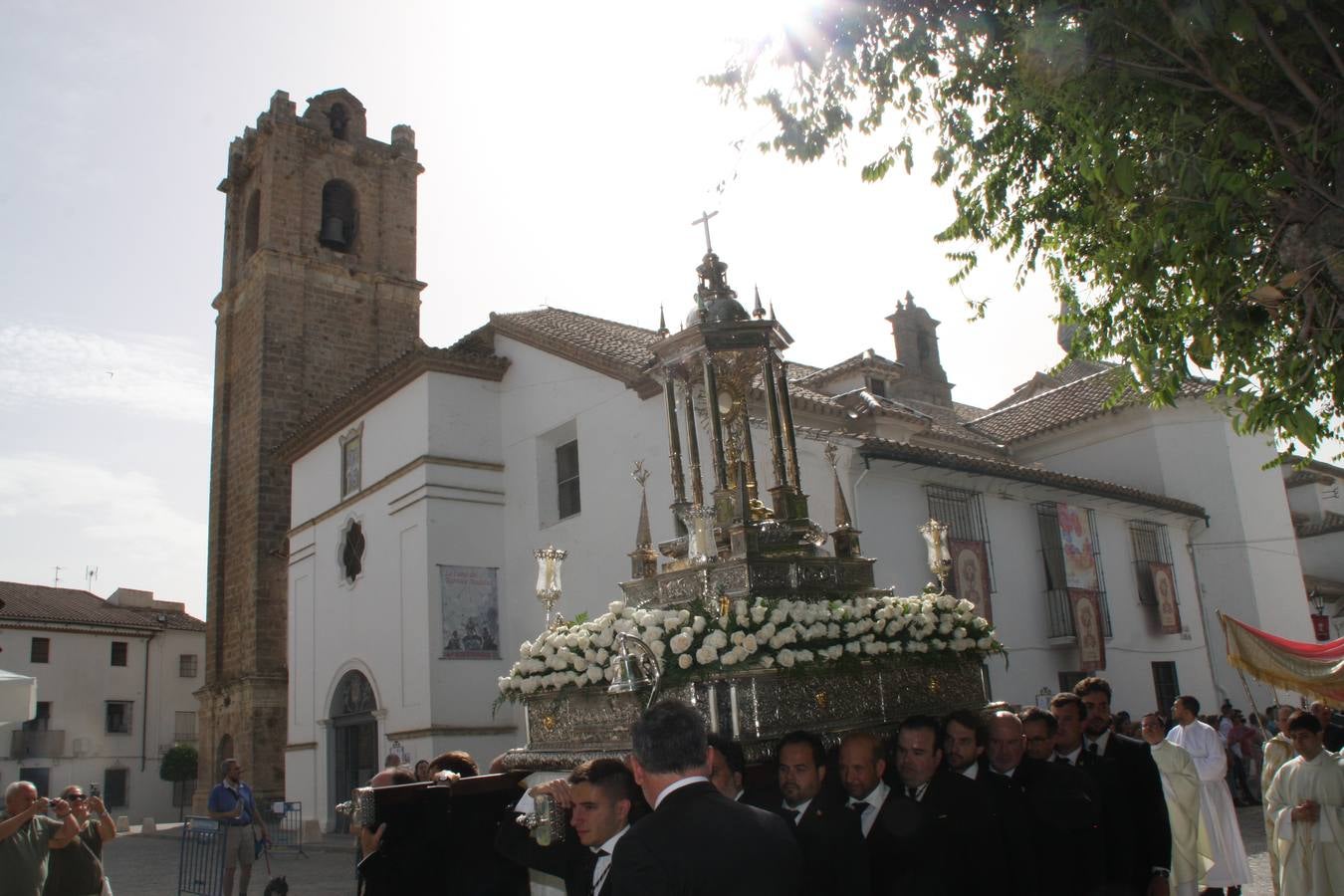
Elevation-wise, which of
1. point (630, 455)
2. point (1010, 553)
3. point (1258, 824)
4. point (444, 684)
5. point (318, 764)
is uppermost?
point (630, 455)

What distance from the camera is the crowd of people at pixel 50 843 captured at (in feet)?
21.3

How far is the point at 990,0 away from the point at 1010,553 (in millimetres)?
13380

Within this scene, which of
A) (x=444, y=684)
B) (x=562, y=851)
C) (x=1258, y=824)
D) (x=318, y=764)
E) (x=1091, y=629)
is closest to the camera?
(x=562, y=851)

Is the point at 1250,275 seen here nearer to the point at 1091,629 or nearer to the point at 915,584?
the point at 915,584

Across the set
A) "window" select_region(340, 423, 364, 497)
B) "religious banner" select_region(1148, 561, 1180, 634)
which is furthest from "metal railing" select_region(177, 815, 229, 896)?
"religious banner" select_region(1148, 561, 1180, 634)

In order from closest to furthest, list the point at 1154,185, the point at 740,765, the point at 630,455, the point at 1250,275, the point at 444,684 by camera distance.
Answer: the point at 740,765 < the point at 1154,185 < the point at 1250,275 < the point at 630,455 < the point at 444,684

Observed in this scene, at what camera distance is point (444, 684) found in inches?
666

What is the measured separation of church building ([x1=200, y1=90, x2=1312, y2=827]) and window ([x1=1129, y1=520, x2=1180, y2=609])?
0.25ft

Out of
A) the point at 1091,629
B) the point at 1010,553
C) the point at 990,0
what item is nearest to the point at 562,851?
the point at 990,0

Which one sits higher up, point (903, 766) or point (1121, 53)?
point (1121, 53)

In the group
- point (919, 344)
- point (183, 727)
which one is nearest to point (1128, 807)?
point (919, 344)

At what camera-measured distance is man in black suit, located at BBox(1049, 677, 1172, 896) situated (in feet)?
18.8

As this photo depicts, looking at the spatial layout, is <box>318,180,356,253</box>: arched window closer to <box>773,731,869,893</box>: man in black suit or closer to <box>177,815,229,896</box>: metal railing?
<box>177,815,229,896</box>: metal railing

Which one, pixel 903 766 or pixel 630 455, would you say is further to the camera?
pixel 630 455
